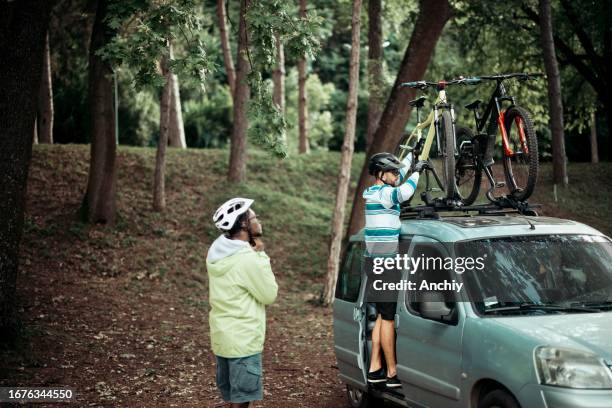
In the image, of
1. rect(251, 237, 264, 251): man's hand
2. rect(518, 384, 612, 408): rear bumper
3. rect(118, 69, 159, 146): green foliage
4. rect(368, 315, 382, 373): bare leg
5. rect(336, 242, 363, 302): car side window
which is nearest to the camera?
rect(518, 384, 612, 408): rear bumper

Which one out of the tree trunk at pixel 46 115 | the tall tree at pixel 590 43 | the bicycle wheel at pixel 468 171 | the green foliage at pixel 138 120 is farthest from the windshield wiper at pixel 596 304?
the green foliage at pixel 138 120

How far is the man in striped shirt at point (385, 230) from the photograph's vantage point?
300 inches

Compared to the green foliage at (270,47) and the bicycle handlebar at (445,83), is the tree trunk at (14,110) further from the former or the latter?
the bicycle handlebar at (445,83)

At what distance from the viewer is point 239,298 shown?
20.2 feet

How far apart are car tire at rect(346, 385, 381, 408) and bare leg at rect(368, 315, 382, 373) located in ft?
2.64

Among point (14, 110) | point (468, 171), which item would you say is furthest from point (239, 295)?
point (14, 110)

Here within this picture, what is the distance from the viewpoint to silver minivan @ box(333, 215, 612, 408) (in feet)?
18.3

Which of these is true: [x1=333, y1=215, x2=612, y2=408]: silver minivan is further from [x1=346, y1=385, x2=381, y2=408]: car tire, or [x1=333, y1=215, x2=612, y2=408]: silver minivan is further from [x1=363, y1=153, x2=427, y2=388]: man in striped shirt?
[x1=346, y1=385, x2=381, y2=408]: car tire

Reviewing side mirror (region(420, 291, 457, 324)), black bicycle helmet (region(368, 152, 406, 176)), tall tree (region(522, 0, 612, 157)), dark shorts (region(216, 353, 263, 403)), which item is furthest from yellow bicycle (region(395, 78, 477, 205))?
tall tree (region(522, 0, 612, 157))

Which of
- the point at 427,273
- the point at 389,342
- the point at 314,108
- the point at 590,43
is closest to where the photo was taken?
the point at 427,273

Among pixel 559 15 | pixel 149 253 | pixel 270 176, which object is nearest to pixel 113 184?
pixel 149 253

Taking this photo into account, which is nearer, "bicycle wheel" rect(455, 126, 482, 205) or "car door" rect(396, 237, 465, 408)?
"car door" rect(396, 237, 465, 408)

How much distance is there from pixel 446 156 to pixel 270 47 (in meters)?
3.78

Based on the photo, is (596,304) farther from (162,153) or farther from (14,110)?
(162,153)
